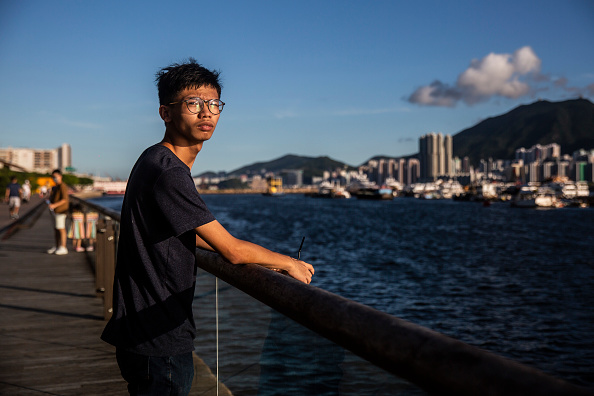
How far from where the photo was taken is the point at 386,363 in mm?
1192

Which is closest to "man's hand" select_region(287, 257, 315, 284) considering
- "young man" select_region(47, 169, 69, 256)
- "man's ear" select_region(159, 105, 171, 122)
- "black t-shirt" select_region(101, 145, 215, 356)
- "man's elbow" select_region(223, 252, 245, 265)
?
"man's elbow" select_region(223, 252, 245, 265)

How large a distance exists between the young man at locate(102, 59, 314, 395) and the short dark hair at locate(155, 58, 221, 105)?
0.22 meters

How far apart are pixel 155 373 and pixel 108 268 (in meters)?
4.69

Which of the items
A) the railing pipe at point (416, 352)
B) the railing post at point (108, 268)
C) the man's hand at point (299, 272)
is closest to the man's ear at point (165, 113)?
the man's hand at point (299, 272)

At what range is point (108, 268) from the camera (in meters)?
6.35

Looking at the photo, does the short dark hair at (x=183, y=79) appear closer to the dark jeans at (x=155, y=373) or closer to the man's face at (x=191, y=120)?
the man's face at (x=191, y=120)

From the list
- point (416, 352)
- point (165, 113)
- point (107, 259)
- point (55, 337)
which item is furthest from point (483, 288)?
point (416, 352)

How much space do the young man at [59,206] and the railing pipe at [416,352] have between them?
1138cm

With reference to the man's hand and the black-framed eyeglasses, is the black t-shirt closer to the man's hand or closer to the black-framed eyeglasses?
the black-framed eyeglasses

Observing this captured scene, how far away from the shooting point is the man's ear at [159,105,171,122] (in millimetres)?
2139

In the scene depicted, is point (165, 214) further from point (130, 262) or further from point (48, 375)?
point (48, 375)

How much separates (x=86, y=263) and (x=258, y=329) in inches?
367

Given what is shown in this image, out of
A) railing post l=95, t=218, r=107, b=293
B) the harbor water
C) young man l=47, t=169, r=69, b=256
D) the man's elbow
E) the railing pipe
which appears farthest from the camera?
the harbor water

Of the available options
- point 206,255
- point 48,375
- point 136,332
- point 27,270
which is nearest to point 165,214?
point 136,332
